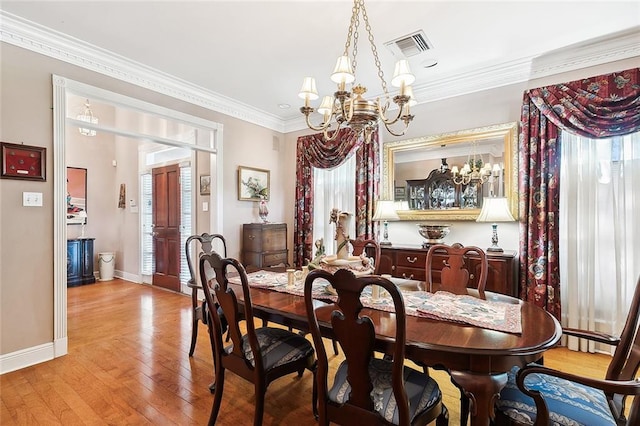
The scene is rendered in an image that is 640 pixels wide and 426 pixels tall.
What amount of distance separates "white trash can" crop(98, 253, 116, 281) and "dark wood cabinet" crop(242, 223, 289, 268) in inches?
120

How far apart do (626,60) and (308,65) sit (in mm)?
2784

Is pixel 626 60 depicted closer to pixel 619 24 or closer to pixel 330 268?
pixel 619 24

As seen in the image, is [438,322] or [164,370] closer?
[438,322]

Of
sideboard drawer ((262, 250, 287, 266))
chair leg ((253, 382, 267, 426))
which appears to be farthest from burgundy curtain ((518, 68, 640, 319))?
sideboard drawer ((262, 250, 287, 266))

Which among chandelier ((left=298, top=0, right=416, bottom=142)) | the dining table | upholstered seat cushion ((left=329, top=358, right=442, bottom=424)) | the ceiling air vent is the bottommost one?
upholstered seat cushion ((left=329, top=358, right=442, bottom=424))

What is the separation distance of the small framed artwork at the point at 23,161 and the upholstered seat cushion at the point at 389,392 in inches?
114

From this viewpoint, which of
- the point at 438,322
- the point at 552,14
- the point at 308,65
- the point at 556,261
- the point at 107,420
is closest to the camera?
the point at 438,322

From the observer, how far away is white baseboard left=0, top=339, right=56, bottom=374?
2453 millimetres

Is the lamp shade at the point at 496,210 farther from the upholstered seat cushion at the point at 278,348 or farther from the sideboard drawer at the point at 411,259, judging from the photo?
the upholstered seat cushion at the point at 278,348

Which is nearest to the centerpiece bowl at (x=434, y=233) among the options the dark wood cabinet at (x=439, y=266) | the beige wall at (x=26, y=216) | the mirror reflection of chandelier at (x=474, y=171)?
the dark wood cabinet at (x=439, y=266)

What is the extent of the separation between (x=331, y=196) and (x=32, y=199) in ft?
10.6

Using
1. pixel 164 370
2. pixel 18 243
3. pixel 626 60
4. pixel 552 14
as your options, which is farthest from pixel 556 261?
pixel 18 243

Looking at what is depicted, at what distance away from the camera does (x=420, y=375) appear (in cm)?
152

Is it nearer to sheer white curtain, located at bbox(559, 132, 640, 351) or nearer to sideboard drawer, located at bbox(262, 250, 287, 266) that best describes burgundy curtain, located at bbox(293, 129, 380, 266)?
sideboard drawer, located at bbox(262, 250, 287, 266)
